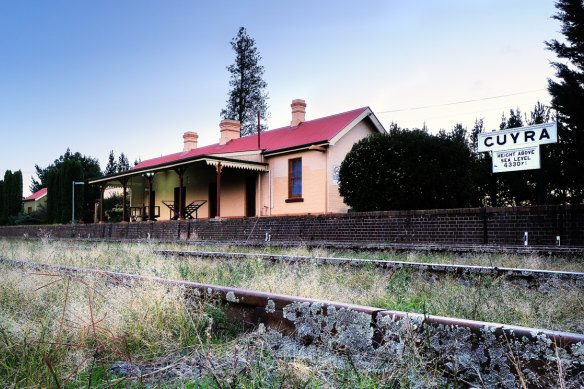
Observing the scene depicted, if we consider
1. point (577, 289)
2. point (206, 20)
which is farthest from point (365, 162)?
point (577, 289)

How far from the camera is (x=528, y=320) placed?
2.80m

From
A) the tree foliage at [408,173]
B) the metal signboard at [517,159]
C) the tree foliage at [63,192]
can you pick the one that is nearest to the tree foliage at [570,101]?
the tree foliage at [408,173]

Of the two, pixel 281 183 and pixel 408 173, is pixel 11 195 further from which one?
pixel 408 173

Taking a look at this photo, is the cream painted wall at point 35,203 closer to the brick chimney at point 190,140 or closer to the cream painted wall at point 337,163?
the brick chimney at point 190,140

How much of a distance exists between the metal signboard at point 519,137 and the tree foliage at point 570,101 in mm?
11220

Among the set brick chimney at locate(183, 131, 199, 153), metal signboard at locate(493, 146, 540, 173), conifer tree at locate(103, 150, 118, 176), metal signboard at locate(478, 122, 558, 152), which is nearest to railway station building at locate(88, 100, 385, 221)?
brick chimney at locate(183, 131, 199, 153)

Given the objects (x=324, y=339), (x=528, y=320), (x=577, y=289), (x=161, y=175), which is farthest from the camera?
(x=161, y=175)

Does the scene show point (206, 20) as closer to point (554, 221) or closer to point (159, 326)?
point (554, 221)

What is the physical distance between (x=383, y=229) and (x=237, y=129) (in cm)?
2080

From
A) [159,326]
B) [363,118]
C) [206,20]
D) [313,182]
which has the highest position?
[206,20]

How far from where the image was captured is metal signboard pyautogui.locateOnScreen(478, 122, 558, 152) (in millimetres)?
11461

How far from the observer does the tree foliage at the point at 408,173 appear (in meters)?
16.1

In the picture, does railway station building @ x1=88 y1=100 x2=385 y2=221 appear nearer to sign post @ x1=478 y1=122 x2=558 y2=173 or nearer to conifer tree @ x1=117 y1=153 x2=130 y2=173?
sign post @ x1=478 y1=122 x2=558 y2=173

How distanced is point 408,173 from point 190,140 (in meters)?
20.9
